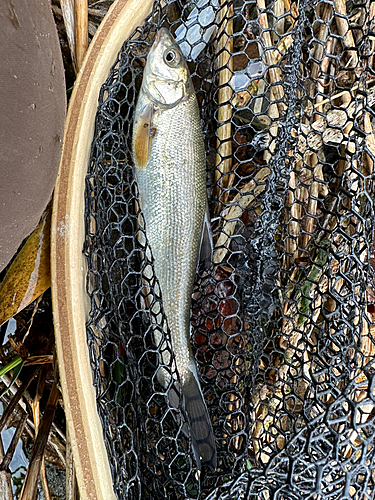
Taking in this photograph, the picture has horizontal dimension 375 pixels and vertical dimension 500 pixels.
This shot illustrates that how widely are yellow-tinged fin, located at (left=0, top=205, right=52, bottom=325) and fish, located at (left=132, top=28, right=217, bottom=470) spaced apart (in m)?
0.39

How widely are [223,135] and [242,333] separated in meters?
0.85

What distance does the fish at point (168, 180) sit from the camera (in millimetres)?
1696

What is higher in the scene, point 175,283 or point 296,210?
point 296,210

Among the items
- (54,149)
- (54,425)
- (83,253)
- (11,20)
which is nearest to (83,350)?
(83,253)

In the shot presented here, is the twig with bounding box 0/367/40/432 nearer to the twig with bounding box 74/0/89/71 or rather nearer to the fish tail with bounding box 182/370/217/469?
the fish tail with bounding box 182/370/217/469

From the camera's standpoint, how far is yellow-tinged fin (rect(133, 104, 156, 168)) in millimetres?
1701

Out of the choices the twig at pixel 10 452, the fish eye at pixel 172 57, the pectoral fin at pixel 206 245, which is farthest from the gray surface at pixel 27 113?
the twig at pixel 10 452

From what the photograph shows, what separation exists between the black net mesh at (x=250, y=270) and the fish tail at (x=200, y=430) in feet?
0.17

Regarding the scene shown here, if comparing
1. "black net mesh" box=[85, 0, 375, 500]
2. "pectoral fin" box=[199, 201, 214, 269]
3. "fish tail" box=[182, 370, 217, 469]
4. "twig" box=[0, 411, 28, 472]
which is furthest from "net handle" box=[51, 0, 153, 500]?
"twig" box=[0, 411, 28, 472]

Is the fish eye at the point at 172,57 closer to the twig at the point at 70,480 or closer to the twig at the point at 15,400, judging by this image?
the twig at the point at 15,400

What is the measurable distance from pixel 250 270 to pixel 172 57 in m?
0.90

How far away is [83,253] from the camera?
1.59 metres

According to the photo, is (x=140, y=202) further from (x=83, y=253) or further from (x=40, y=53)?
(x=40, y=53)

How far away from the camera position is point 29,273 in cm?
170
